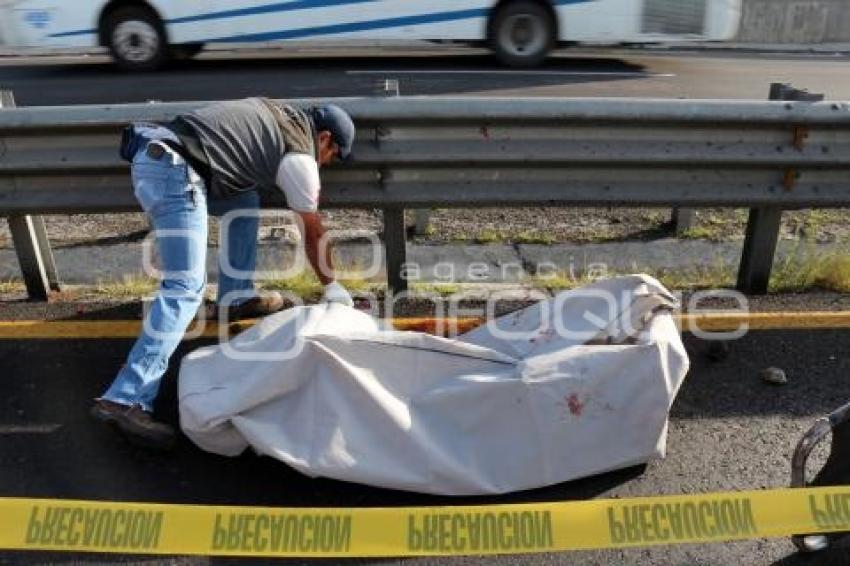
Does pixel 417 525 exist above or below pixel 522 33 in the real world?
below

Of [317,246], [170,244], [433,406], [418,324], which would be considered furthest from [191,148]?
[433,406]

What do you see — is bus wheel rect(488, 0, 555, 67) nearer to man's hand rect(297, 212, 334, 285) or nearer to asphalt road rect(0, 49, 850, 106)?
asphalt road rect(0, 49, 850, 106)

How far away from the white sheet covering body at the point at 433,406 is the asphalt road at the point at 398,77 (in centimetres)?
828

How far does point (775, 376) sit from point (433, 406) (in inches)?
63.1

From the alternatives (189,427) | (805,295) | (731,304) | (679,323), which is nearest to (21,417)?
(189,427)

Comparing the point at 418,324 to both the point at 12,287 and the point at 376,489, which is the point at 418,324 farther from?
the point at 12,287

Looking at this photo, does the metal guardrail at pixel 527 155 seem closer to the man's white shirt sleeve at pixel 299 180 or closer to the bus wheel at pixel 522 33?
the man's white shirt sleeve at pixel 299 180

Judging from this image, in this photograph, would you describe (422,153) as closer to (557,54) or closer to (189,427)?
(189,427)

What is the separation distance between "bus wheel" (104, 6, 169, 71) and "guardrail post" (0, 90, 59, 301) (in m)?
8.16

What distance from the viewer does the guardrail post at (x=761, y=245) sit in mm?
4105

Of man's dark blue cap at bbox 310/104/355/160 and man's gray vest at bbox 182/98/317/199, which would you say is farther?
man's dark blue cap at bbox 310/104/355/160

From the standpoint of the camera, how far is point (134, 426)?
113 inches

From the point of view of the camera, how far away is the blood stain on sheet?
8.67ft

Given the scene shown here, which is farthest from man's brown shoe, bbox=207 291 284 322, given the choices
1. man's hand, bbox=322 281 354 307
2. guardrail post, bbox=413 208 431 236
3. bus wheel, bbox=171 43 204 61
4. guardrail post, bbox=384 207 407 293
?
bus wheel, bbox=171 43 204 61
